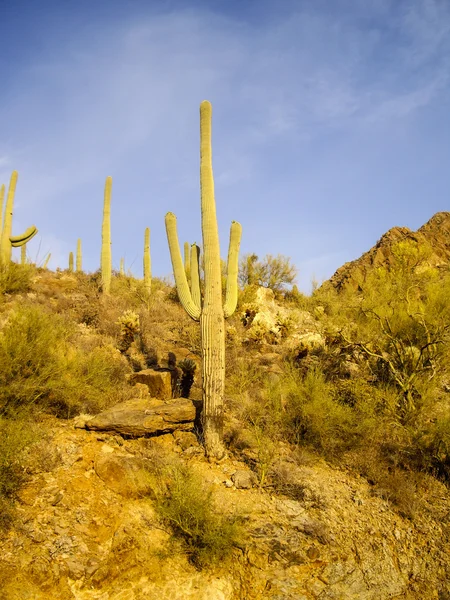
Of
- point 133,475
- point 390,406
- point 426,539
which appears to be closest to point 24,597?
point 133,475

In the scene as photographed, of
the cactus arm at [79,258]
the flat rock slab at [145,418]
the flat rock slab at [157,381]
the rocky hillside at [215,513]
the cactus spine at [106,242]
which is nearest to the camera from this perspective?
the rocky hillside at [215,513]

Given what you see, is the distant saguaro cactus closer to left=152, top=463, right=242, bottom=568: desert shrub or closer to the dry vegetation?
the dry vegetation

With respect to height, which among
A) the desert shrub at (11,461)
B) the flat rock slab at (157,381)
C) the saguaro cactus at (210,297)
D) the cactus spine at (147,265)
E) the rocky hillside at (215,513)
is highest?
the cactus spine at (147,265)

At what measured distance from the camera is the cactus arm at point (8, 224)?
14323 mm

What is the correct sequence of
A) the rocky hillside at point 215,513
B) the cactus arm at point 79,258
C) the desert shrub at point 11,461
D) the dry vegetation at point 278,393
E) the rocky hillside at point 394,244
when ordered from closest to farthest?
the rocky hillside at point 215,513, the desert shrub at point 11,461, the dry vegetation at point 278,393, the rocky hillside at point 394,244, the cactus arm at point 79,258

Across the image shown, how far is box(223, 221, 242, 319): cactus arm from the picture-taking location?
755 cm

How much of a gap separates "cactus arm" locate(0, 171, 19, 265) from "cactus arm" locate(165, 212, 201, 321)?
8.83m

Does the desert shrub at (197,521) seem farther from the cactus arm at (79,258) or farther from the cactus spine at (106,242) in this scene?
the cactus arm at (79,258)

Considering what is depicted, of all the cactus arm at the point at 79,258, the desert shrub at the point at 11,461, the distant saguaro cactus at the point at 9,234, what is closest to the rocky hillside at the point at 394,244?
the cactus arm at the point at 79,258

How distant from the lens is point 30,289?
13.6m

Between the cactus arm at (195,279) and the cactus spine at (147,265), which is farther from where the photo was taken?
the cactus spine at (147,265)

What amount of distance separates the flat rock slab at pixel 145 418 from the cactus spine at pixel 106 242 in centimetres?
779

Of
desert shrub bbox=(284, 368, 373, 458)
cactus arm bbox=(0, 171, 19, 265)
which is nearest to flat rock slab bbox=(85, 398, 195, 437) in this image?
desert shrub bbox=(284, 368, 373, 458)

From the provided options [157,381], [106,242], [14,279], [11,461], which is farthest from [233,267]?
[14,279]
